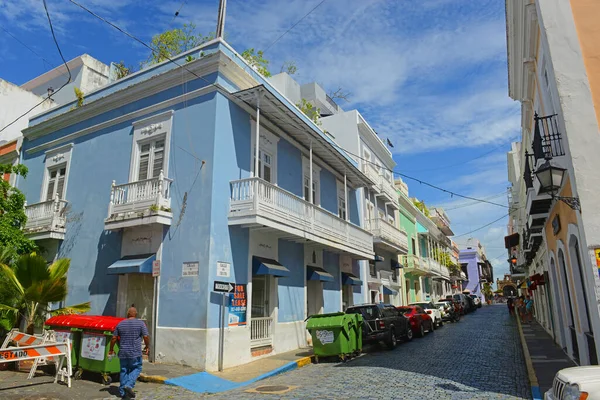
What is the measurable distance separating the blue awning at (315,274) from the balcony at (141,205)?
618 centimetres

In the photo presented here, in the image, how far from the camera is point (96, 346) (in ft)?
30.2

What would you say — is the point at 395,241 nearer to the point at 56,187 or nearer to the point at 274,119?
the point at 274,119

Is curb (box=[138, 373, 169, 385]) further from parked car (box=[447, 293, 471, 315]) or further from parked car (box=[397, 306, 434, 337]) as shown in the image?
parked car (box=[447, 293, 471, 315])

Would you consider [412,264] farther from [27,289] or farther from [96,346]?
[27,289]

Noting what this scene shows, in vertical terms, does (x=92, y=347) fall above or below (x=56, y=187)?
below

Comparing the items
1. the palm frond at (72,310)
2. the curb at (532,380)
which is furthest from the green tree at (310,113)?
the curb at (532,380)

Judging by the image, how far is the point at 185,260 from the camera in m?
11.6

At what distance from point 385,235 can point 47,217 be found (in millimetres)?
16035

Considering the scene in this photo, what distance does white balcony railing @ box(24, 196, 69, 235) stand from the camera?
14.6 m

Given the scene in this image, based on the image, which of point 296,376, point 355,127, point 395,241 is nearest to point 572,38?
point 296,376

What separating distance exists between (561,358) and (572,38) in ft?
27.9

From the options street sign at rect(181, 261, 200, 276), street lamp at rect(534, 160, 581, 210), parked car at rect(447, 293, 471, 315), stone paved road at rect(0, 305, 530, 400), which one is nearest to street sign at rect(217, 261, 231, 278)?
street sign at rect(181, 261, 200, 276)

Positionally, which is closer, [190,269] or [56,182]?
[190,269]

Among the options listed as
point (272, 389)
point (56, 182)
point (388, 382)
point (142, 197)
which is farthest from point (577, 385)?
point (56, 182)
